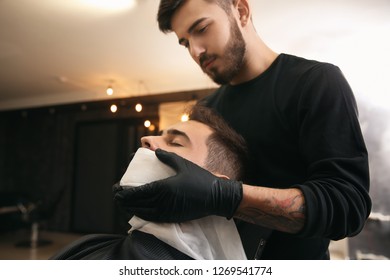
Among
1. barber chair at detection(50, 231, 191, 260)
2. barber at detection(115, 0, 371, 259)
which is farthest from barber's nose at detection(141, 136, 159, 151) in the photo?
barber chair at detection(50, 231, 191, 260)

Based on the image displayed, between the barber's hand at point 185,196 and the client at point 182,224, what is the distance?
0.04m

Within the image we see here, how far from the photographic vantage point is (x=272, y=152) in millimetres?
850

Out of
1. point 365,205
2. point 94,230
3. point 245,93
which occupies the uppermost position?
point 245,93

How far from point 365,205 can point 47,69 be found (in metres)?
2.16

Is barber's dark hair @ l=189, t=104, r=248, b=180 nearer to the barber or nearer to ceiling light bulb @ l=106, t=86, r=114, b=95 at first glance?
the barber

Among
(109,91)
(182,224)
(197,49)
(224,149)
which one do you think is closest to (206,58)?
(197,49)

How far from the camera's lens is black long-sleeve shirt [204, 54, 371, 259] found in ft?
2.12

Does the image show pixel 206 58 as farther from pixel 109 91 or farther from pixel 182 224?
pixel 109 91

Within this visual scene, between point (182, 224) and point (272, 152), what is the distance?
35 cm

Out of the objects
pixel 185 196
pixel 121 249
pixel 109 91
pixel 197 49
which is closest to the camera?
pixel 185 196

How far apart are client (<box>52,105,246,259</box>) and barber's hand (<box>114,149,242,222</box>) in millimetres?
42

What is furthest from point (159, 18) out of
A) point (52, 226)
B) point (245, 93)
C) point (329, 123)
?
point (52, 226)
